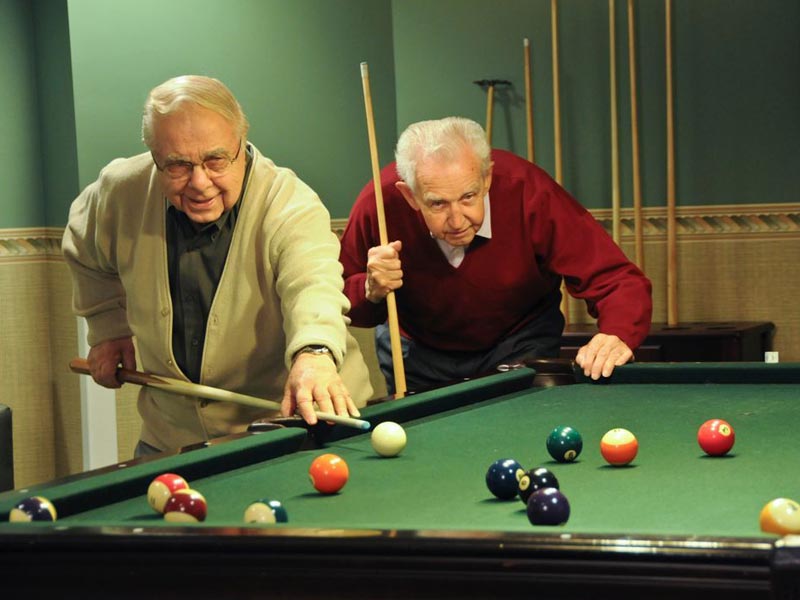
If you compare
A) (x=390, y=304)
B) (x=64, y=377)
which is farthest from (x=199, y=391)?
(x=64, y=377)

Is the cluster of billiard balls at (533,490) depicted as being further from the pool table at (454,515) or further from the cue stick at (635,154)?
the cue stick at (635,154)

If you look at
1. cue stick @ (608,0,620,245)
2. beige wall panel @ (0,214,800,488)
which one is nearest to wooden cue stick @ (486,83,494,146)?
cue stick @ (608,0,620,245)

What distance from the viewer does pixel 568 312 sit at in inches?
202

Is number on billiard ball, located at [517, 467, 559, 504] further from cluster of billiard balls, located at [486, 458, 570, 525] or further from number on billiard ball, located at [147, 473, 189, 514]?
number on billiard ball, located at [147, 473, 189, 514]

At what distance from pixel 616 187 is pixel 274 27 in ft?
5.10

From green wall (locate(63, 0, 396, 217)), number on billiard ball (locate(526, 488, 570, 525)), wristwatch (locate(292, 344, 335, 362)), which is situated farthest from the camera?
green wall (locate(63, 0, 396, 217))

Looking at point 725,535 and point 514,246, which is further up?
point 514,246

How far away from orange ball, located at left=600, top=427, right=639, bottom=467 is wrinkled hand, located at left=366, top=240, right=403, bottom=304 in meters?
1.43

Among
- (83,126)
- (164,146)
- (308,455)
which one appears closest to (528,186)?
(164,146)

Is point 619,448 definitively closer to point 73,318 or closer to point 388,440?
point 388,440

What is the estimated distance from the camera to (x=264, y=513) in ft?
5.49

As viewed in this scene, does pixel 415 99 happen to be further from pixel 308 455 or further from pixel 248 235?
pixel 308 455

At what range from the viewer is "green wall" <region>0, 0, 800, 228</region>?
4.88m

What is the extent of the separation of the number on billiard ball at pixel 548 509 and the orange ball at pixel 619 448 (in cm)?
47
